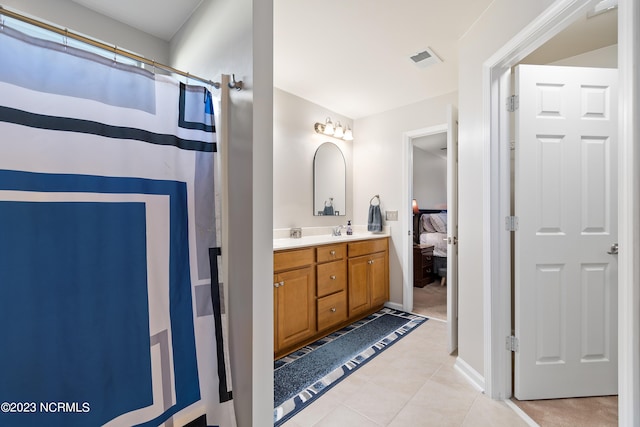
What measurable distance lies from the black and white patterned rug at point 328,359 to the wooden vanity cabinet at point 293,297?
0.51 ft

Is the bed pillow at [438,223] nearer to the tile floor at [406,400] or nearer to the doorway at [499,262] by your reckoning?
the tile floor at [406,400]

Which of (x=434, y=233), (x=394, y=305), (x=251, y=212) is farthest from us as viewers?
(x=434, y=233)

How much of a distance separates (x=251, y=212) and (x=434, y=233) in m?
4.49

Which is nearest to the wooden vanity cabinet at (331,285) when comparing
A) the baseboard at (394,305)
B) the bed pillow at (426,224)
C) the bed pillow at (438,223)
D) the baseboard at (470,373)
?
the baseboard at (394,305)

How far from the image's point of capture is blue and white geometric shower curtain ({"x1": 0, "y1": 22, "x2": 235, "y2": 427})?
2.79 ft

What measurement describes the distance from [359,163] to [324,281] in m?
1.83

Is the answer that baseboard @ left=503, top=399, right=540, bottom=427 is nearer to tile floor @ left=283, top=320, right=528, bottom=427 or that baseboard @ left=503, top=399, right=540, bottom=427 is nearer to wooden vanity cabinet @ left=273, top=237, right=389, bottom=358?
tile floor @ left=283, top=320, right=528, bottom=427

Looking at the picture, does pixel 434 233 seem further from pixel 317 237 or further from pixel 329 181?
pixel 317 237

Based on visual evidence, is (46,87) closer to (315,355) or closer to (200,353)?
(200,353)

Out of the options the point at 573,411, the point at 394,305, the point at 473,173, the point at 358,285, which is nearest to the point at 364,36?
the point at 473,173

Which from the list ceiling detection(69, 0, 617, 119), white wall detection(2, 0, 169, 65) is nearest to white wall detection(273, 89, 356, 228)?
ceiling detection(69, 0, 617, 119)

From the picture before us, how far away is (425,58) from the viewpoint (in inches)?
88.3

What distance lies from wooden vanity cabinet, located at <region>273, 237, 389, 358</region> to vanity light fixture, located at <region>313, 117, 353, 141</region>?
137cm

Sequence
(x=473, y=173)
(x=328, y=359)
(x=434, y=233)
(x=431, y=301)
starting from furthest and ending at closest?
(x=434, y=233) → (x=431, y=301) → (x=328, y=359) → (x=473, y=173)
